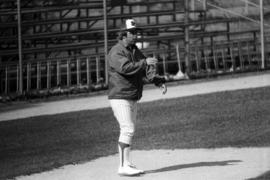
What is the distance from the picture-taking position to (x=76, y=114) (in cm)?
1600

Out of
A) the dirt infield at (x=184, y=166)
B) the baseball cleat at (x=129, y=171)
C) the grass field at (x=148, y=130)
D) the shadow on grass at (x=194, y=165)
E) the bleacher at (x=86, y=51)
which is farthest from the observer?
the bleacher at (x=86, y=51)

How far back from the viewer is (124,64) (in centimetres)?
930

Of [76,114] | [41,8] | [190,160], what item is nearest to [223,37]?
[41,8]

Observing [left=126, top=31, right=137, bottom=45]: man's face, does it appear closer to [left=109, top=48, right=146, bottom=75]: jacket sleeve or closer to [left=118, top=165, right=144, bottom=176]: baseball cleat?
[left=109, top=48, right=146, bottom=75]: jacket sleeve

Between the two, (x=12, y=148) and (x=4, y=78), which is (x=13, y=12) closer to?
(x=4, y=78)

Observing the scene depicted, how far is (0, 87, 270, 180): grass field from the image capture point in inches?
456

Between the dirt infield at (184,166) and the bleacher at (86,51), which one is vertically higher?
the bleacher at (86,51)

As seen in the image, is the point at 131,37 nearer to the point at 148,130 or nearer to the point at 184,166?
the point at 184,166

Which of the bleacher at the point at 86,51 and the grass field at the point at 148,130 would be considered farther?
the bleacher at the point at 86,51

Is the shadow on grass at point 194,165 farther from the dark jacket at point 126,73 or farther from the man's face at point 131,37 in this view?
the man's face at point 131,37

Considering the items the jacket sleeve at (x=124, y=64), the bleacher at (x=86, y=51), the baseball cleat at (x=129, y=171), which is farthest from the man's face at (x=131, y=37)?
the bleacher at (x=86, y=51)

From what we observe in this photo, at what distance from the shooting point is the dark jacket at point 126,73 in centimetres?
928

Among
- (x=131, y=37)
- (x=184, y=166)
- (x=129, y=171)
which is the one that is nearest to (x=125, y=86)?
(x=131, y=37)

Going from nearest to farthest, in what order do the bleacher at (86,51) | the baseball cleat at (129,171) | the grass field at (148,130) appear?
1. the baseball cleat at (129,171)
2. the grass field at (148,130)
3. the bleacher at (86,51)
